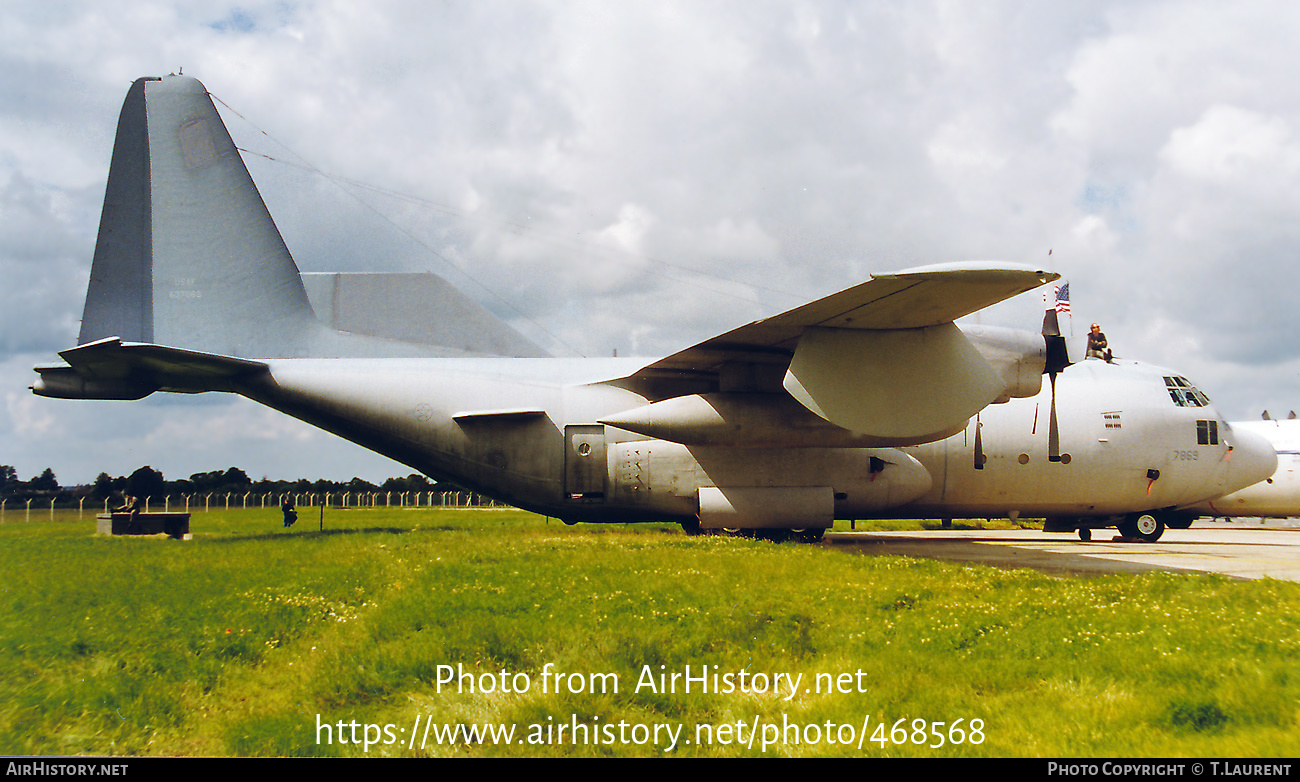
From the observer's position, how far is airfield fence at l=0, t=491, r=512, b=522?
27.8m

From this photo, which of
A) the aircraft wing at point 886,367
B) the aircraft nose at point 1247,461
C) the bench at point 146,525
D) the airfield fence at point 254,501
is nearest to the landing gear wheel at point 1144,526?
the aircraft nose at point 1247,461

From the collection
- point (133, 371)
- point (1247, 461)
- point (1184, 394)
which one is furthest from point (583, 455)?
point (1247, 461)

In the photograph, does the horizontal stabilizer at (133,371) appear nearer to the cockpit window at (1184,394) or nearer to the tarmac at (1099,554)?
the tarmac at (1099,554)

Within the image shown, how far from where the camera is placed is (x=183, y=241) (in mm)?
12938

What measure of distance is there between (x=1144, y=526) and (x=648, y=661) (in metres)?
15.2

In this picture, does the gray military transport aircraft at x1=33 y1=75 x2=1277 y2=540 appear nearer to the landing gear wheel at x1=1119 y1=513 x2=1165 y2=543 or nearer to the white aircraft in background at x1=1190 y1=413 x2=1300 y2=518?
the landing gear wheel at x1=1119 y1=513 x2=1165 y2=543

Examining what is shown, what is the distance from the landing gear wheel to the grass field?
838 cm

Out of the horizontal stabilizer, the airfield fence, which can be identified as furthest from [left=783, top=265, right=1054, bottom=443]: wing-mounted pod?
the airfield fence

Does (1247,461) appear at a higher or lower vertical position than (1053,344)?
lower

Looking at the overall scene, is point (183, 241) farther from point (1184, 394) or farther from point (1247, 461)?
point (1247, 461)

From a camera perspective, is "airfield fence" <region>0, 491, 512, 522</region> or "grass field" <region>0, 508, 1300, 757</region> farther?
"airfield fence" <region>0, 491, 512, 522</region>

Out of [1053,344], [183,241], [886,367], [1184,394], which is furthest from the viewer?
[1184,394]

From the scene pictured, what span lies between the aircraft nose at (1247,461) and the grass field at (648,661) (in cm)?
831

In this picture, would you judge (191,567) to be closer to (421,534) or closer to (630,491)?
(421,534)
